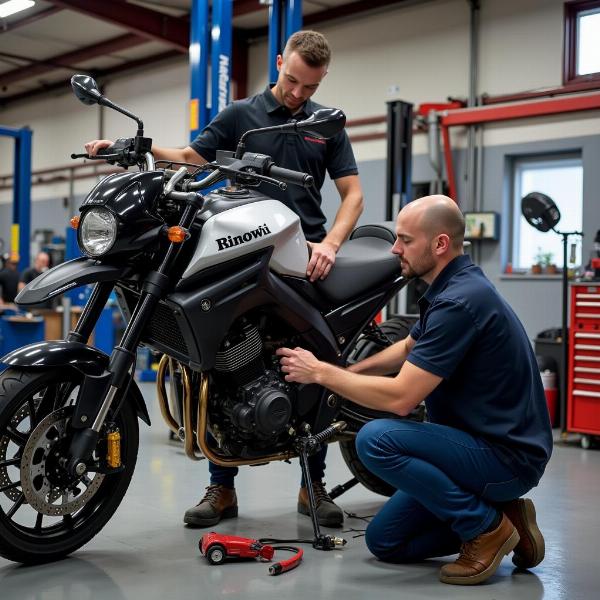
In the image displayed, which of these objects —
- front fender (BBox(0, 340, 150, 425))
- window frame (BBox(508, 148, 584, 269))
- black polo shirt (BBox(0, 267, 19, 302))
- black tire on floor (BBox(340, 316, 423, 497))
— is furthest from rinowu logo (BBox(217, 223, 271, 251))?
black polo shirt (BBox(0, 267, 19, 302))

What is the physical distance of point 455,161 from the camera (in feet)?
29.5

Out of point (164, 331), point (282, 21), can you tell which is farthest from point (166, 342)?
point (282, 21)

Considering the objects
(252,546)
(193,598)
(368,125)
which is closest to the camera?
(193,598)

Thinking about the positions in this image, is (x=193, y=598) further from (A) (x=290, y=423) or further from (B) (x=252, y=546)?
(A) (x=290, y=423)

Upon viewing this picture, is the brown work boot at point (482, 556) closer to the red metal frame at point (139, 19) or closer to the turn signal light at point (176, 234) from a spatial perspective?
the turn signal light at point (176, 234)

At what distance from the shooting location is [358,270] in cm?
285

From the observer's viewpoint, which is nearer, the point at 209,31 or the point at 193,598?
the point at 193,598

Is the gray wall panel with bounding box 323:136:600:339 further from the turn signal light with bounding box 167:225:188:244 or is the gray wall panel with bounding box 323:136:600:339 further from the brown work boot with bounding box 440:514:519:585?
the turn signal light with bounding box 167:225:188:244

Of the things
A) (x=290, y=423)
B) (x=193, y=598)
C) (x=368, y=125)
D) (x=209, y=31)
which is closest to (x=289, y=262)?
(x=290, y=423)

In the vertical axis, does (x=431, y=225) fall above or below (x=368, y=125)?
below

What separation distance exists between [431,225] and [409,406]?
504mm

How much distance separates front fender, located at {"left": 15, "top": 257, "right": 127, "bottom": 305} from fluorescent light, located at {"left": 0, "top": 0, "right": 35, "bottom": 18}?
30.2 ft

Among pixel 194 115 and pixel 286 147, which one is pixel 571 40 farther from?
pixel 286 147

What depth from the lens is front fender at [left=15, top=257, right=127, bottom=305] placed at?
2.23 metres
